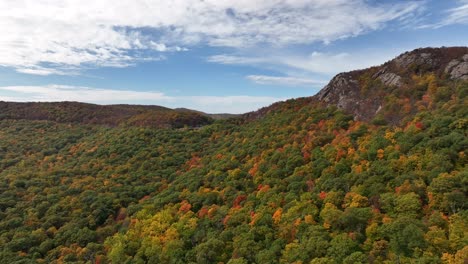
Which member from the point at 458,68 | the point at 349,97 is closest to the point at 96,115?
the point at 349,97

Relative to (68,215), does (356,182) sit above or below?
above

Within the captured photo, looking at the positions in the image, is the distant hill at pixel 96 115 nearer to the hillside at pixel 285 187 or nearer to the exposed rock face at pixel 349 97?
the hillside at pixel 285 187

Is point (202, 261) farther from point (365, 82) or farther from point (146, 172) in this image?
point (365, 82)

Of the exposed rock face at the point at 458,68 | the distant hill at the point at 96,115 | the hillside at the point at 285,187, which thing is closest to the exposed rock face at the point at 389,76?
the exposed rock face at the point at 458,68

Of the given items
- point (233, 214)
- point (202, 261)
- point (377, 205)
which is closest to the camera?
point (377, 205)

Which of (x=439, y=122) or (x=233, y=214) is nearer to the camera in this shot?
(x=439, y=122)

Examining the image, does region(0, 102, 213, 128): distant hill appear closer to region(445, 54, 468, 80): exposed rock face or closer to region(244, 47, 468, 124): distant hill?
region(244, 47, 468, 124): distant hill

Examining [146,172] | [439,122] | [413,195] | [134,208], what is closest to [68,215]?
[134,208]

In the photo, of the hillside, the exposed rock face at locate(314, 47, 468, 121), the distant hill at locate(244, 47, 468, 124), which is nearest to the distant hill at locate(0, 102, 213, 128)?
the hillside
